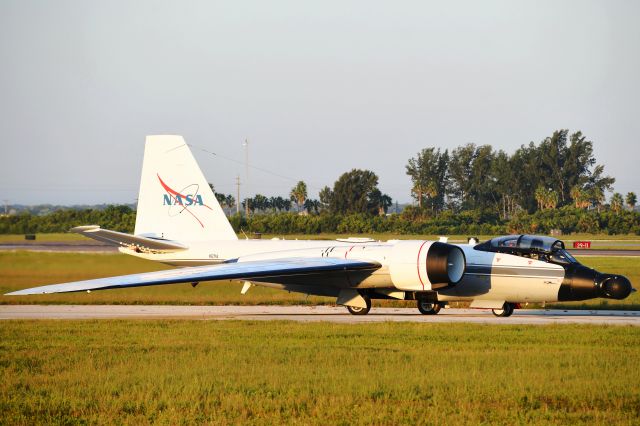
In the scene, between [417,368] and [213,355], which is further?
[213,355]

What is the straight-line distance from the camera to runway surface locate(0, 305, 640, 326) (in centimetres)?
2269

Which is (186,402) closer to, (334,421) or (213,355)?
(334,421)

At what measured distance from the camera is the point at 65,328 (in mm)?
19859

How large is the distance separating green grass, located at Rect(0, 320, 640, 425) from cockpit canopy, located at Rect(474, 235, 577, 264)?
134 inches

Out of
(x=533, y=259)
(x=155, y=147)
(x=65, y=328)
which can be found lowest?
(x=65, y=328)

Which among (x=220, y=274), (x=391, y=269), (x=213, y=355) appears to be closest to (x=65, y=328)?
(x=220, y=274)

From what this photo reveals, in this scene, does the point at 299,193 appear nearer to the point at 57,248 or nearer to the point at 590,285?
the point at 57,248

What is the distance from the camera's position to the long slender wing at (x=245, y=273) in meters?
20.0

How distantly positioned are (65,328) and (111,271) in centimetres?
1052

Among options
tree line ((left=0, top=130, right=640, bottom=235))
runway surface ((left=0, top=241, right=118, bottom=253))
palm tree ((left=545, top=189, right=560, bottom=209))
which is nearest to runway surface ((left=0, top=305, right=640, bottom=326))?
runway surface ((left=0, top=241, right=118, bottom=253))

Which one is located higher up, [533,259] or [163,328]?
[533,259]

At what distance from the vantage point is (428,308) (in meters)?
24.6

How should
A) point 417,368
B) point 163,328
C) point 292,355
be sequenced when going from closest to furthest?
point 417,368
point 292,355
point 163,328

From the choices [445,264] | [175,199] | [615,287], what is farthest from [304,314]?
[615,287]
